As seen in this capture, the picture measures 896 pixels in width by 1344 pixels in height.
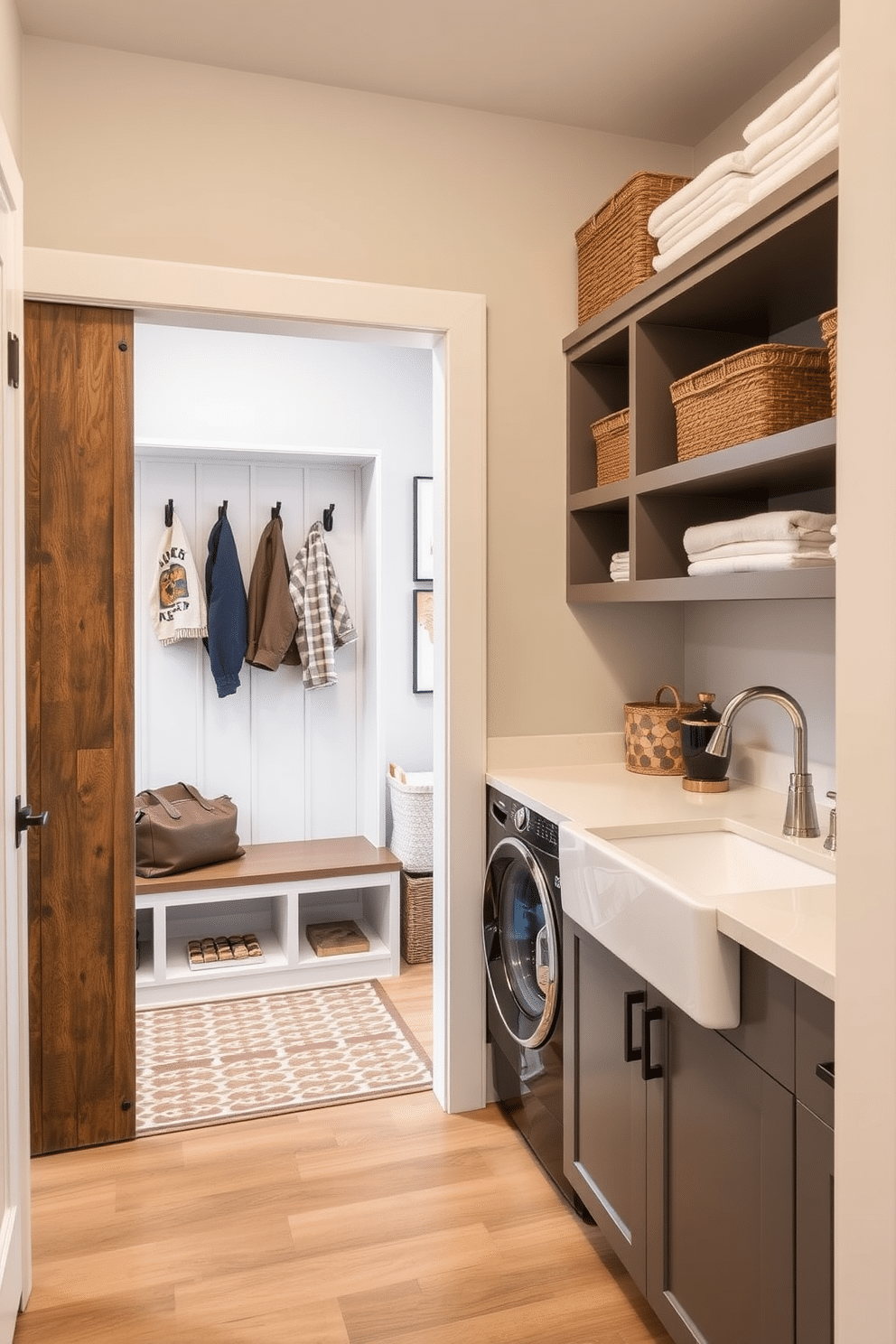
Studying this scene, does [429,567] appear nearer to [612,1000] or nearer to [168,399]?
[168,399]

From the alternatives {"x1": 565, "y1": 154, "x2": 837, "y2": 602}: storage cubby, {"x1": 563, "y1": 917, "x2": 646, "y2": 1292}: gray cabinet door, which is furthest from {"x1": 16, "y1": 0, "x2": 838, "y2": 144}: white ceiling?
{"x1": 563, "y1": 917, "x2": 646, "y2": 1292}: gray cabinet door

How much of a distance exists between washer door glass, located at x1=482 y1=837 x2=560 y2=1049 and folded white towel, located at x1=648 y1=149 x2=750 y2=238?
4.83 feet

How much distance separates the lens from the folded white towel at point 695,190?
6.04 feet

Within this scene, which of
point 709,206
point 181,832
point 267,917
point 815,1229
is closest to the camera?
point 815,1229

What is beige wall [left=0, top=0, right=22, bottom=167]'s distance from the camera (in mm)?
1880

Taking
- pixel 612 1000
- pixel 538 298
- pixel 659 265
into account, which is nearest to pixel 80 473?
pixel 538 298

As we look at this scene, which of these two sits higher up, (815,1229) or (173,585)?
(173,585)

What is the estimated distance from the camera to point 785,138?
1.73m

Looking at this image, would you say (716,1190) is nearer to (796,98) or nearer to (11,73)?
(796,98)

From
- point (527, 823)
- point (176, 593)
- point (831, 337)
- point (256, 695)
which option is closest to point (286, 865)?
point (256, 695)

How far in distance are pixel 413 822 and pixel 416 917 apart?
1.25 feet

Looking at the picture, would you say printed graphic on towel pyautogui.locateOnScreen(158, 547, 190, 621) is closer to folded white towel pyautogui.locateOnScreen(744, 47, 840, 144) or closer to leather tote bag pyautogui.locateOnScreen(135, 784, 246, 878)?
leather tote bag pyautogui.locateOnScreen(135, 784, 246, 878)

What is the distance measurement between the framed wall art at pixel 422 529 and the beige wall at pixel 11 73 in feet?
6.37

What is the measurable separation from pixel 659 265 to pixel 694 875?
4.49 feet
